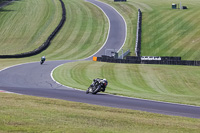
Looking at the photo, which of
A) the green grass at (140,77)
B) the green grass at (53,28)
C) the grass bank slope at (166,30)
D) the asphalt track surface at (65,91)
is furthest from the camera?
the green grass at (53,28)

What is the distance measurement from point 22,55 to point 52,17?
83.9 feet

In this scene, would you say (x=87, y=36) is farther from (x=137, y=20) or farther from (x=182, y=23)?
(x=182, y=23)

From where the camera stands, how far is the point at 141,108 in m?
18.3

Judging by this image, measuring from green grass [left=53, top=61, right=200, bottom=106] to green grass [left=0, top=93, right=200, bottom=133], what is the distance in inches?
545

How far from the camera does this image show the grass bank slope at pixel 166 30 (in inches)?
2422

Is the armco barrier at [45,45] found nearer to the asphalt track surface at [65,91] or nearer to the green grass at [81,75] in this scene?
the green grass at [81,75]

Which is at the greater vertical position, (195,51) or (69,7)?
(69,7)

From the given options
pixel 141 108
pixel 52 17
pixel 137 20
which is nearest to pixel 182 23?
pixel 137 20

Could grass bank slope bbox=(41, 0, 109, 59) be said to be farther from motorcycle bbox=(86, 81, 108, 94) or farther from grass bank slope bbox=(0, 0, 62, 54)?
motorcycle bbox=(86, 81, 108, 94)

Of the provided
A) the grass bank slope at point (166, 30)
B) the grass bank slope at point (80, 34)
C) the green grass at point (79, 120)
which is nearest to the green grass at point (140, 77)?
the green grass at point (79, 120)

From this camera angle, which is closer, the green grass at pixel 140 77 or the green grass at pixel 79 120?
the green grass at pixel 79 120

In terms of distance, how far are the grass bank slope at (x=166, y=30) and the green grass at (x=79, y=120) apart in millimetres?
42333

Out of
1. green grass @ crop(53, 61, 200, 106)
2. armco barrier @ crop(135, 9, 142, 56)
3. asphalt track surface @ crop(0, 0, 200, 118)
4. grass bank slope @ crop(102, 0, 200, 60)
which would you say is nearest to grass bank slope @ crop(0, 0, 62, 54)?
asphalt track surface @ crop(0, 0, 200, 118)

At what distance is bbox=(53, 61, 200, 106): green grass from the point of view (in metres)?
32.6
